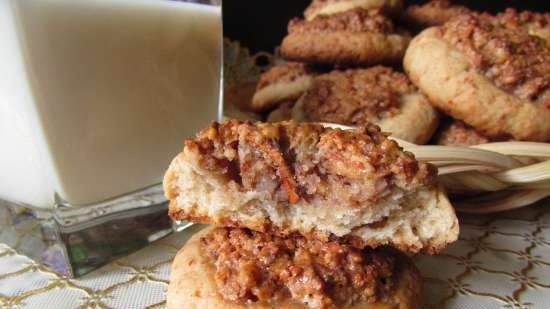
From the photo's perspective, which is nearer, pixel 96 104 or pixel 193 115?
pixel 96 104

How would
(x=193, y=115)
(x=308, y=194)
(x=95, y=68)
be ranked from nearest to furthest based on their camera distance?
(x=308, y=194) → (x=95, y=68) → (x=193, y=115)

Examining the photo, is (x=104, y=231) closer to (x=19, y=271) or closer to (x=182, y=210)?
(x=19, y=271)

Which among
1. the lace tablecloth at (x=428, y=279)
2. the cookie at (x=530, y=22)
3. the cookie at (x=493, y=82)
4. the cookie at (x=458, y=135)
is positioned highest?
the cookie at (x=530, y=22)

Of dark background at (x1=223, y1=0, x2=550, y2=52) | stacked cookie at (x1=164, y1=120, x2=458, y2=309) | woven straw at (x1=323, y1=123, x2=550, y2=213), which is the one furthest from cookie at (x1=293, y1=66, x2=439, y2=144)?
dark background at (x1=223, y1=0, x2=550, y2=52)

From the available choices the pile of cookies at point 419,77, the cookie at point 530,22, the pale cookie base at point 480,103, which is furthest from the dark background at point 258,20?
the pale cookie base at point 480,103

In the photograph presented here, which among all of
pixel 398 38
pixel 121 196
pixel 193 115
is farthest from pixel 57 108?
pixel 398 38

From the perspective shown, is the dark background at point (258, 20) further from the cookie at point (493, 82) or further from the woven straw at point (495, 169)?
the woven straw at point (495, 169)
